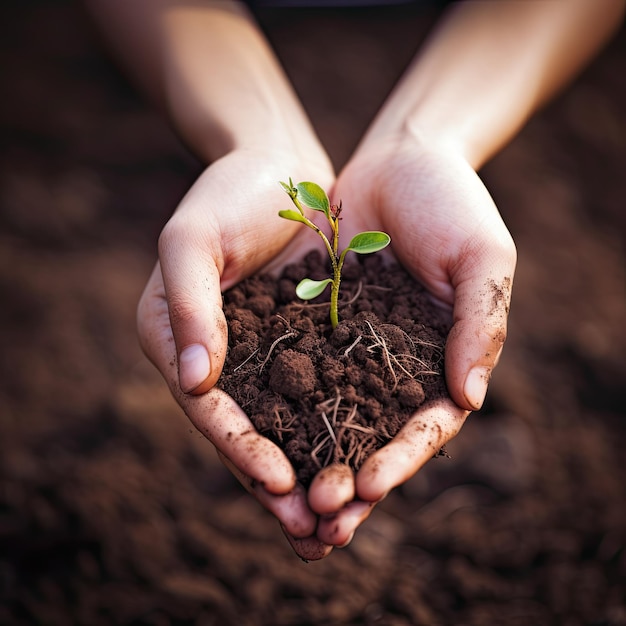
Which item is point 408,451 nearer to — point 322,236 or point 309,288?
point 309,288

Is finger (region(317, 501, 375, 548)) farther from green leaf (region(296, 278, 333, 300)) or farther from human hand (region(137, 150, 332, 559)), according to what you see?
green leaf (region(296, 278, 333, 300))

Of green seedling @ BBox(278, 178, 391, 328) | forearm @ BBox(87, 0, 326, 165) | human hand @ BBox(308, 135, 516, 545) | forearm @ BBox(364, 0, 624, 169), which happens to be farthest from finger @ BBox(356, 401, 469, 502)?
forearm @ BBox(87, 0, 326, 165)

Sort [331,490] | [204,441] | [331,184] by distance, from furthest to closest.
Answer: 1. [204,441]
2. [331,184]
3. [331,490]

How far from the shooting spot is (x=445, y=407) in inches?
62.1

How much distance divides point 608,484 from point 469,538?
766 mm

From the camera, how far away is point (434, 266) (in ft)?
5.95

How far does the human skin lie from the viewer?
1479 mm

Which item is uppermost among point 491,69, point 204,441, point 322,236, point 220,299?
point 491,69

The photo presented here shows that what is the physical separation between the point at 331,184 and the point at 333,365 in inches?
34.2

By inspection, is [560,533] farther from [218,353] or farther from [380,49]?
[380,49]

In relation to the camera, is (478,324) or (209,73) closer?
(478,324)

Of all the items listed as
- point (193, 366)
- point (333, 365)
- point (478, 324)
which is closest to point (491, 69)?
point (478, 324)

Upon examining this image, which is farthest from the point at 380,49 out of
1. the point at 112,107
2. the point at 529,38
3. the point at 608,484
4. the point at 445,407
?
the point at 445,407

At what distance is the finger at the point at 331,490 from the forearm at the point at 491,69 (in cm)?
125
